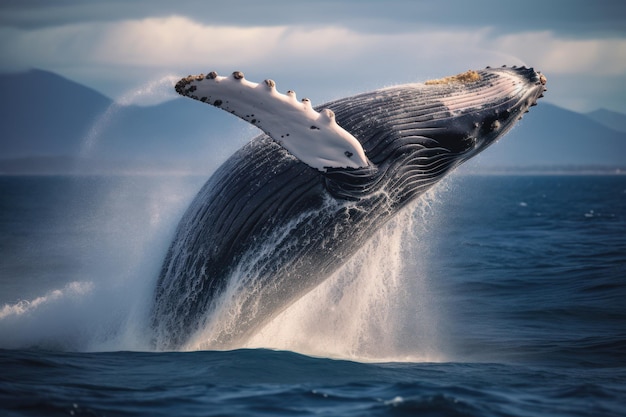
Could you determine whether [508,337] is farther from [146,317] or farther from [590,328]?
[146,317]

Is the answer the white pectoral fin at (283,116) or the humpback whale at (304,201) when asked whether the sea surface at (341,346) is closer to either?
the humpback whale at (304,201)

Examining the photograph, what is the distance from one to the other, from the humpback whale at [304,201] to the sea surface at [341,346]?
0.49 metres

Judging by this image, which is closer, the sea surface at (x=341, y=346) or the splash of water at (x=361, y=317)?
the sea surface at (x=341, y=346)

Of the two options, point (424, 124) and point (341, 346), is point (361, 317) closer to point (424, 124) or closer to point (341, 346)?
point (341, 346)

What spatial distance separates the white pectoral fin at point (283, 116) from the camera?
317 inches

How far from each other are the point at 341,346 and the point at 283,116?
3.93 metres

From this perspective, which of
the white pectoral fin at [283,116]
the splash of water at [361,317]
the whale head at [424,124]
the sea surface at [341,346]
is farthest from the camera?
the splash of water at [361,317]

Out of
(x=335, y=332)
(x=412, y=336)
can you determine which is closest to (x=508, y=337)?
(x=412, y=336)

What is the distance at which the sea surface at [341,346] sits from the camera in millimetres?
7777

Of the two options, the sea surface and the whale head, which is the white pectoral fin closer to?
the whale head

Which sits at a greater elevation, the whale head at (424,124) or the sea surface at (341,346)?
the whale head at (424,124)

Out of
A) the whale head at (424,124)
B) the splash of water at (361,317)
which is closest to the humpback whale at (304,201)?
the whale head at (424,124)

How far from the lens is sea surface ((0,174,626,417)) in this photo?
7.78 meters

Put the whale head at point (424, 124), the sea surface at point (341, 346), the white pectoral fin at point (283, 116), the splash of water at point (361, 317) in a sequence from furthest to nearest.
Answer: the splash of water at point (361, 317), the whale head at point (424, 124), the white pectoral fin at point (283, 116), the sea surface at point (341, 346)
